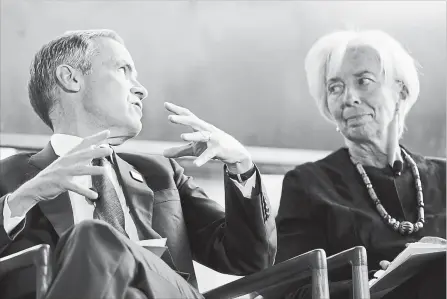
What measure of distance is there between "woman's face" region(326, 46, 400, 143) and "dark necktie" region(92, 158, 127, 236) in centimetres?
85

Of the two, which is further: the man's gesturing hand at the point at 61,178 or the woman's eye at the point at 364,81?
the woman's eye at the point at 364,81

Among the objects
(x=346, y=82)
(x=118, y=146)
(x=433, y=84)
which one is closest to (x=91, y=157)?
(x=118, y=146)

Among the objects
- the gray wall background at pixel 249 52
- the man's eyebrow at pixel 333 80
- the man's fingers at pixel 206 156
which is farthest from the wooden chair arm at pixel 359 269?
the man's eyebrow at pixel 333 80

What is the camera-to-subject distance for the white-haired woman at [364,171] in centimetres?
259

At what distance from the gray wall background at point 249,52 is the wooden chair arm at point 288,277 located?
65 cm

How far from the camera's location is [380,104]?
9.08 feet

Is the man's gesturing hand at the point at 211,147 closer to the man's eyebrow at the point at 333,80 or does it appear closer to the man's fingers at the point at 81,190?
the man's fingers at the point at 81,190

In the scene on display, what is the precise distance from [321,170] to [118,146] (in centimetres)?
66

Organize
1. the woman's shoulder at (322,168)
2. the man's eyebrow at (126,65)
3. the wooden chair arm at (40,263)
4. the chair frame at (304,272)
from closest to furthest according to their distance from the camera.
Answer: the wooden chair arm at (40,263) < the chair frame at (304,272) < the man's eyebrow at (126,65) < the woman's shoulder at (322,168)

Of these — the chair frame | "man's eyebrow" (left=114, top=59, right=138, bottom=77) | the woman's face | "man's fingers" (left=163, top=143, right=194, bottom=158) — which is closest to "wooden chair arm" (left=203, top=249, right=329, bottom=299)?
the chair frame

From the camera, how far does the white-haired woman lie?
2.59 meters

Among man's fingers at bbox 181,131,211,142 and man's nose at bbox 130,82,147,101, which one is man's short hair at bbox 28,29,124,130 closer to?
man's nose at bbox 130,82,147,101

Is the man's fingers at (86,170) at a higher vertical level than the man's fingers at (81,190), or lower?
higher

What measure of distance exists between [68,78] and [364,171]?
956 millimetres
